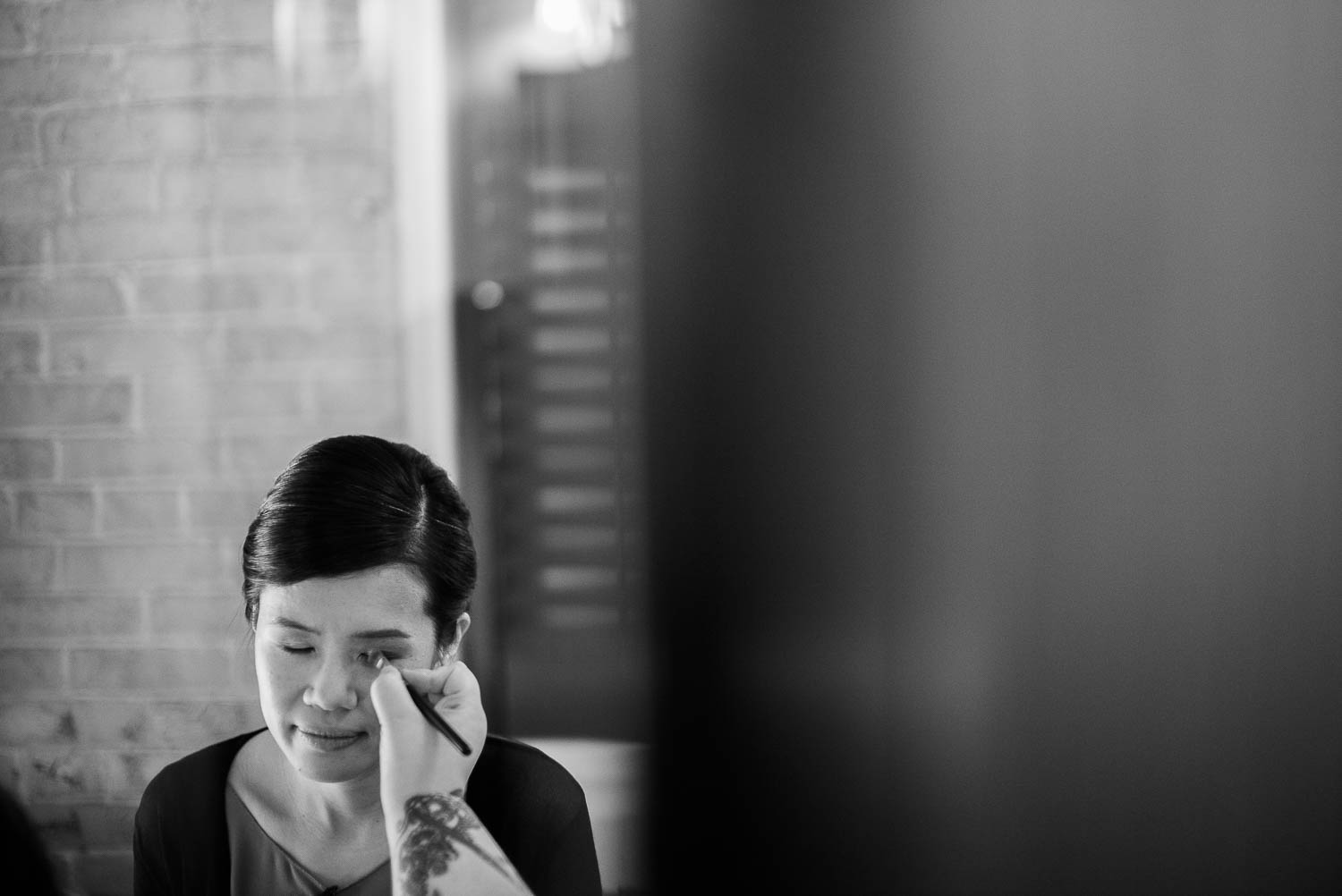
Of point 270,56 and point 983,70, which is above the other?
point 270,56

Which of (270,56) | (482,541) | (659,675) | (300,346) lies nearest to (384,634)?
(659,675)

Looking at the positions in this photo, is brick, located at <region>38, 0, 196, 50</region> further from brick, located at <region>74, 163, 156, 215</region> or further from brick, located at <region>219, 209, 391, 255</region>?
brick, located at <region>219, 209, 391, 255</region>

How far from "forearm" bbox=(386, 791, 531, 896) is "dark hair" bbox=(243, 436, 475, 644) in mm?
226

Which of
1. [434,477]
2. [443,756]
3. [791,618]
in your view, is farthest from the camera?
[791,618]

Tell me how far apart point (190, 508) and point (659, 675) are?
755mm

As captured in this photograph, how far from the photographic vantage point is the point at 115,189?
5.09ft

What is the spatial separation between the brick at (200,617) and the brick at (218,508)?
2 cm

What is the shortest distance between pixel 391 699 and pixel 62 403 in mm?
943

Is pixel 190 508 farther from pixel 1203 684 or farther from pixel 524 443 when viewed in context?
pixel 1203 684

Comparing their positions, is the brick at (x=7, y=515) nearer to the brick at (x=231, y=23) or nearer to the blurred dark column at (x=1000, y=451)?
the brick at (x=231, y=23)

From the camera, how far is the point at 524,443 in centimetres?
152

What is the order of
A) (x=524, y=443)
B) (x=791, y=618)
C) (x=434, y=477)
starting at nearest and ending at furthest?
(x=434, y=477), (x=791, y=618), (x=524, y=443)

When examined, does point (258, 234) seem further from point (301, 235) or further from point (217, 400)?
point (217, 400)

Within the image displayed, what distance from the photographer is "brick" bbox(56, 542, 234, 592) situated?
1.55 metres
